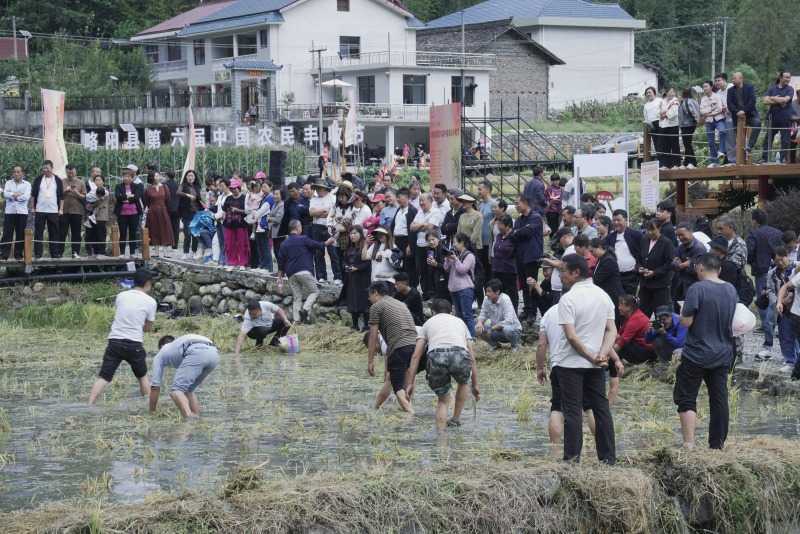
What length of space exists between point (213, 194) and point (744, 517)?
52.7 feet

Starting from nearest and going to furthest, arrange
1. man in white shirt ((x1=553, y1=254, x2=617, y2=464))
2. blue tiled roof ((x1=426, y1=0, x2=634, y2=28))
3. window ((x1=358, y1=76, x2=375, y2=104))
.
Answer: man in white shirt ((x1=553, y1=254, x2=617, y2=464))
window ((x1=358, y1=76, x2=375, y2=104))
blue tiled roof ((x1=426, y1=0, x2=634, y2=28))

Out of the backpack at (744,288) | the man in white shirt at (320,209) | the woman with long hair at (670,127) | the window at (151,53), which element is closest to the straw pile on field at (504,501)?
the backpack at (744,288)

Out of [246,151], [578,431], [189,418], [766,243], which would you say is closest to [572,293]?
[578,431]

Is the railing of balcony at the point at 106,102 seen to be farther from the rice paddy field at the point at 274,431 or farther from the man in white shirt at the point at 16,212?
the rice paddy field at the point at 274,431

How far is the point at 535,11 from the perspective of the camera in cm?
6638

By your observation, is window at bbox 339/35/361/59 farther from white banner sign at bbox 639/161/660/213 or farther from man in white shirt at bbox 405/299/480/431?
man in white shirt at bbox 405/299/480/431

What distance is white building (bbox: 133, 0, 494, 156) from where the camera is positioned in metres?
59.6

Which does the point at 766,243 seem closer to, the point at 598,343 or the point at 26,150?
the point at 598,343

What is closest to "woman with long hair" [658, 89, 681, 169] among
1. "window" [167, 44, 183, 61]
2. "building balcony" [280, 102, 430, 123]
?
"building balcony" [280, 102, 430, 123]

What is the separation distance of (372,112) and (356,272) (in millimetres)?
40372

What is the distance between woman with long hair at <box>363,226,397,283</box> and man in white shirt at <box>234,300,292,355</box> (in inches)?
63.4

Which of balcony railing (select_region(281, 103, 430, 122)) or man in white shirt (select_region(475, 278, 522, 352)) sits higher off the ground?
balcony railing (select_region(281, 103, 430, 122))

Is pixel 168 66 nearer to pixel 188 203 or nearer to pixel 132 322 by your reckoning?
pixel 188 203

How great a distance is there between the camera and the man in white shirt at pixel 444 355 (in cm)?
1161
